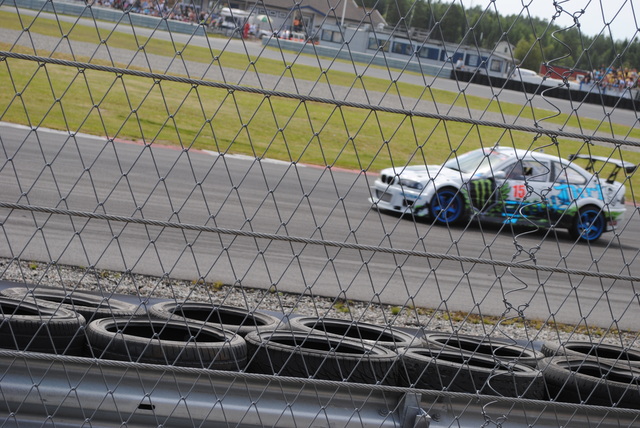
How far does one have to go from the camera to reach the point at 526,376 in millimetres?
3389

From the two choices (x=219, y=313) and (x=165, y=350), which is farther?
(x=219, y=313)

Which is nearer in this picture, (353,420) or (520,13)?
(520,13)

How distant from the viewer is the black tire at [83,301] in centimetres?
358

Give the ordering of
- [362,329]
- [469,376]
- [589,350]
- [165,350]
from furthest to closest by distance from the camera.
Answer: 1. [589,350]
2. [362,329]
3. [469,376]
4. [165,350]

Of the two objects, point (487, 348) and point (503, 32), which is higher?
point (503, 32)

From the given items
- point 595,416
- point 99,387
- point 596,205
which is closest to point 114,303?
point 99,387

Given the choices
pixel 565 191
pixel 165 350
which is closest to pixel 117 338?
pixel 165 350

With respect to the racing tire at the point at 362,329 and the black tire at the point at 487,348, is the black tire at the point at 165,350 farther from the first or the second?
the black tire at the point at 487,348

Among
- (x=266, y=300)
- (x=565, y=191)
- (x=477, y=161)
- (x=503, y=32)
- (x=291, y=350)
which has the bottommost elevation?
(x=266, y=300)

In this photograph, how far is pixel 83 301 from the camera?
3.96 meters

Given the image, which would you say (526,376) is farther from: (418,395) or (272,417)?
(272,417)

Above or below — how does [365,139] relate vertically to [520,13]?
below

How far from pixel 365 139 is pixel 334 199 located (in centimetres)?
839

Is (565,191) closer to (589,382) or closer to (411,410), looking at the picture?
(589,382)
